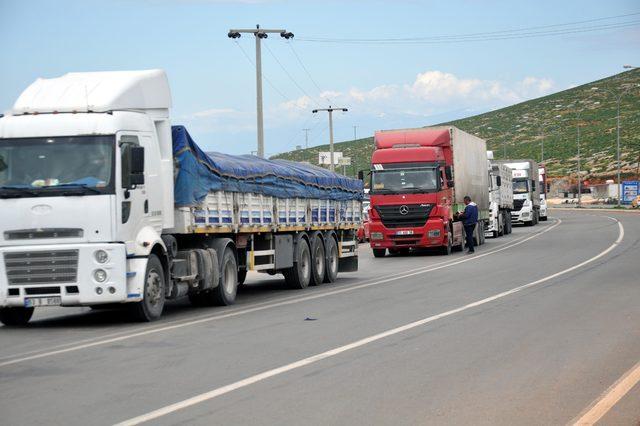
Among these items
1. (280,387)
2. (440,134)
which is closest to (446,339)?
(280,387)

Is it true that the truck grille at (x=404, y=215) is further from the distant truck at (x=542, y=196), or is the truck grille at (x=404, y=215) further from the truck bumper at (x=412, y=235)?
the distant truck at (x=542, y=196)

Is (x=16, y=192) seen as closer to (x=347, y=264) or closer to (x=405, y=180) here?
(x=347, y=264)

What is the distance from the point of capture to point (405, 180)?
34031 mm

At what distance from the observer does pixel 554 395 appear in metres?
8.83

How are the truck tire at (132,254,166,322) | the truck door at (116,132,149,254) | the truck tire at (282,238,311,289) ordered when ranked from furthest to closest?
the truck tire at (282,238,311,289)
the truck tire at (132,254,166,322)
the truck door at (116,132,149,254)

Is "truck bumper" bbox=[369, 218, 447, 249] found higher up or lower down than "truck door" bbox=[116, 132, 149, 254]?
lower down

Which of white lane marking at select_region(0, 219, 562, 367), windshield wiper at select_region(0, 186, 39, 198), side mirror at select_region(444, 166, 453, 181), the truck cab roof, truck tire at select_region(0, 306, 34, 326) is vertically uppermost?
the truck cab roof

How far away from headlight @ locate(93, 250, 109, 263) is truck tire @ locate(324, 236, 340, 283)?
982cm

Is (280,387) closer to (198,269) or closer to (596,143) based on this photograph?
(198,269)

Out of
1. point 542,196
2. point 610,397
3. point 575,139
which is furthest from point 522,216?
point 575,139

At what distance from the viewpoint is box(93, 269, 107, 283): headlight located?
1488cm

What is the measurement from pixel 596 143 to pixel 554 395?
512ft

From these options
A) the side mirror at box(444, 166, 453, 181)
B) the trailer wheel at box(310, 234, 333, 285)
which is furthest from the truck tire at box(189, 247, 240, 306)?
the side mirror at box(444, 166, 453, 181)

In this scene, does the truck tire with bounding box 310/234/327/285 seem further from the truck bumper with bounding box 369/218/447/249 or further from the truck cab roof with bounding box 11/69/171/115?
the truck bumper with bounding box 369/218/447/249
